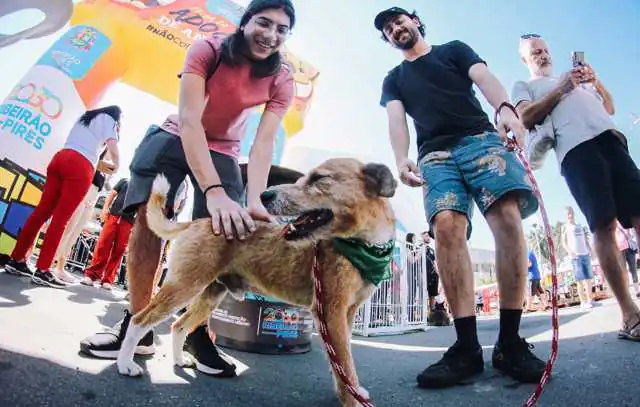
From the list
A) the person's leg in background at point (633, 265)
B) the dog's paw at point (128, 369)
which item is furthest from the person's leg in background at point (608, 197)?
the person's leg in background at point (633, 265)

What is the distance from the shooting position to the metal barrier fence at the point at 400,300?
4.66 meters

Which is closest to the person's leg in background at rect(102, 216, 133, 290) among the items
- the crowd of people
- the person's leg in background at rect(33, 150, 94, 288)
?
the person's leg in background at rect(33, 150, 94, 288)

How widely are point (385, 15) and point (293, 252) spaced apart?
4.83 ft

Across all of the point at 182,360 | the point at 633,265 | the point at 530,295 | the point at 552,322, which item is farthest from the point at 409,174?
the point at 530,295

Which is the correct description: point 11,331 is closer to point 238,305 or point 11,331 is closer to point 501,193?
point 238,305

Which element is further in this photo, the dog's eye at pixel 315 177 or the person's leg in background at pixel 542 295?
the person's leg in background at pixel 542 295

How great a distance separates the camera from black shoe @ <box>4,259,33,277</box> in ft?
10.3

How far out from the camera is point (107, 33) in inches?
144

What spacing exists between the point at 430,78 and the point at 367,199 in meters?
0.86

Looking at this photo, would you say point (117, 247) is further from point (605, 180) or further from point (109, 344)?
point (605, 180)

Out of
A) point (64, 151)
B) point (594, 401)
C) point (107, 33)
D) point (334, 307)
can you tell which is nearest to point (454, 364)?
point (594, 401)

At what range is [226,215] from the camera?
121cm

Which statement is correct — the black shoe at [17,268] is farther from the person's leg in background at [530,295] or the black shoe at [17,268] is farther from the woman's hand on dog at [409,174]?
the person's leg in background at [530,295]

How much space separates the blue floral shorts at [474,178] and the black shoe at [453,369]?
0.59 meters
